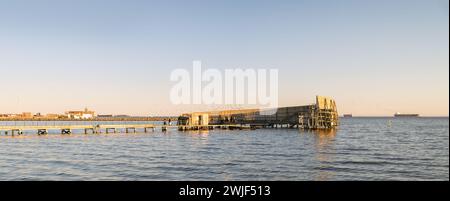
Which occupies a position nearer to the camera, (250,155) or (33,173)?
(33,173)
